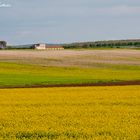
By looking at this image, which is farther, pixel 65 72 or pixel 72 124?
pixel 65 72

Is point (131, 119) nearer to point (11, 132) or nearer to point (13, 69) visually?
point (11, 132)

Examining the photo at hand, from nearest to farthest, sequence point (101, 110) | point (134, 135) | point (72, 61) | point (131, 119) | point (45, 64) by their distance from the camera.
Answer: point (134, 135), point (131, 119), point (101, 110), point (45, 64), point (72, 61)

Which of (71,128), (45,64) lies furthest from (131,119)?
(45,64)

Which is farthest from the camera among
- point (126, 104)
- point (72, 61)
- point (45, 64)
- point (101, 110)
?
point (72, 61)

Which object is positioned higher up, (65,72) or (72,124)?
(72,124)

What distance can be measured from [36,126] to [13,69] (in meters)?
56.3

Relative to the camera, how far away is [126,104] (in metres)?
21.8

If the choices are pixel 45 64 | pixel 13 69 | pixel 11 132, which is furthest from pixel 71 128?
pixel 45 64

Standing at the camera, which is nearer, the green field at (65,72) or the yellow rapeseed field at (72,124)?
the yellow rapeseed field at (72,124)

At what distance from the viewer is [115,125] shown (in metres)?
14.0

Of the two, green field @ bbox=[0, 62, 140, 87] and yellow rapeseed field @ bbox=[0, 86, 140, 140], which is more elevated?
yellow rapeseed field @ bbox=[0, 86, 140, 140]

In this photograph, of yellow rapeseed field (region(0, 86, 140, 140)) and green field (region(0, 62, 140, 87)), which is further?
green field (region(0, 62, 140, 87))

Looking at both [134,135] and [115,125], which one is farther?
[115,125]

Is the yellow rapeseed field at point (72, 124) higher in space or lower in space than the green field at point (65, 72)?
higher
